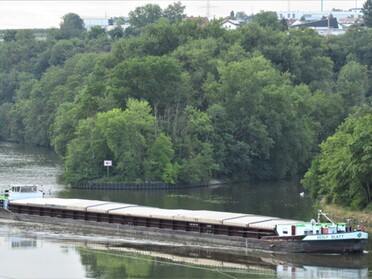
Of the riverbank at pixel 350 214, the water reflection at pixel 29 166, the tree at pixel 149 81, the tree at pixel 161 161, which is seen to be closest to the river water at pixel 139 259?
the riverbank at pixel 350 214

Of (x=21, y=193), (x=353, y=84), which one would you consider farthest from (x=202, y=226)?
(x=353, y=84)

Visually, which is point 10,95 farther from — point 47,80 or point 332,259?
point 332,259

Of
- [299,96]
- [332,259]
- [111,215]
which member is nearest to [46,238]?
[111,215]

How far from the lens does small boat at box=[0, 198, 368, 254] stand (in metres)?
61.0

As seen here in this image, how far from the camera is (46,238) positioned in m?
68.8

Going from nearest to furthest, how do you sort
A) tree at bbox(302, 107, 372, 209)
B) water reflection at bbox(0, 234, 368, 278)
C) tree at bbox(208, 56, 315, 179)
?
water reflection at bbox(0, 234, 368, 278) < tree at bbox(302, 107, 372, 209) < tree at bbox(208, 56, 315, 179)

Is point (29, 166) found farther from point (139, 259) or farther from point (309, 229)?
point (309, 229)

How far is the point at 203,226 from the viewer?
216ft

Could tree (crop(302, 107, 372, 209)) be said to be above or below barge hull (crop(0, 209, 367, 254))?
above

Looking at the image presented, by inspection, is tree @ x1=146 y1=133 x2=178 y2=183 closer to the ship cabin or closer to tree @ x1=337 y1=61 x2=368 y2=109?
tree @ x1=337 y1=61 x2=368 y2=109

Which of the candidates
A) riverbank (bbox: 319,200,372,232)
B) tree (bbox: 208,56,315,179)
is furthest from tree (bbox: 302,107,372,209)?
tree (bbox: 208,56,315,179)

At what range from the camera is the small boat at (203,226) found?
2403 inches

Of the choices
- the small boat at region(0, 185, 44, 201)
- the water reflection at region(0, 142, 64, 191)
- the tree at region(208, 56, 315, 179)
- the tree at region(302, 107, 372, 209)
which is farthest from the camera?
the tree at region(208, 56, 315, 179)

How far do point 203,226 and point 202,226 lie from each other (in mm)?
95
